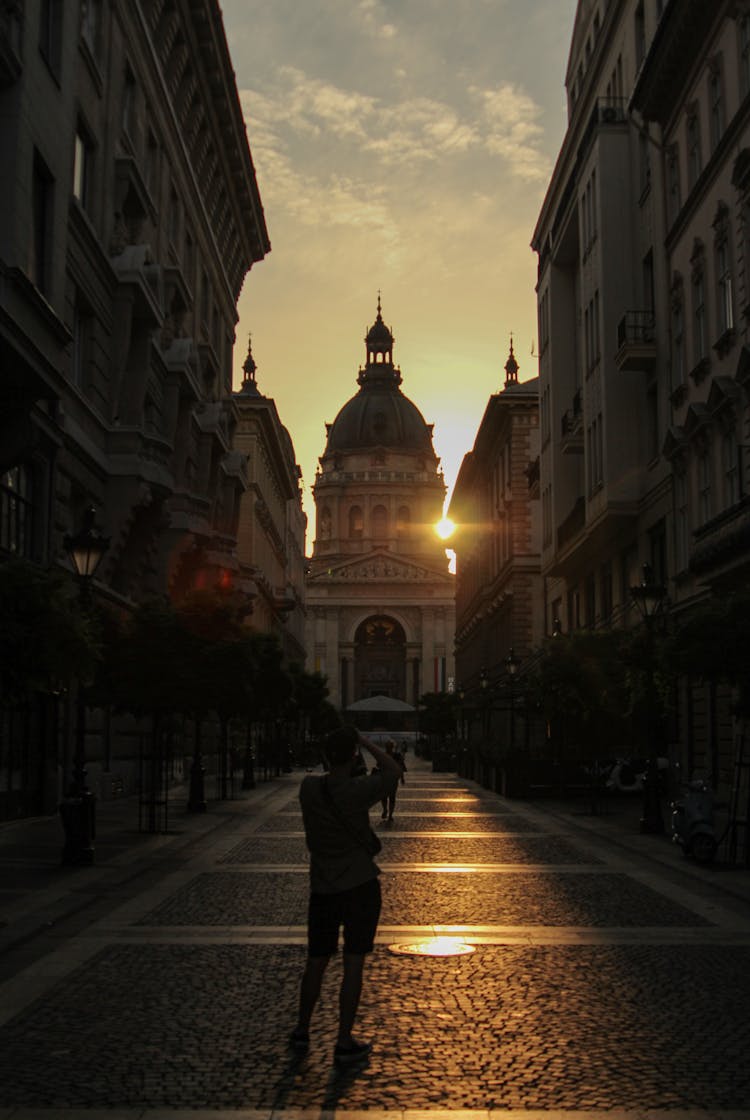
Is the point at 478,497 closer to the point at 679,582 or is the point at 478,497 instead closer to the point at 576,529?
the point at 576,529

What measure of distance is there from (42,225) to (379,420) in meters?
157

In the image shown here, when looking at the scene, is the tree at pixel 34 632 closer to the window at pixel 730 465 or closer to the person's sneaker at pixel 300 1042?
the person's sneaker at pixel 300 1042

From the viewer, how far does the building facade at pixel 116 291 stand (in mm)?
20812

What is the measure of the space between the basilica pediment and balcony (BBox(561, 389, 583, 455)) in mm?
107229

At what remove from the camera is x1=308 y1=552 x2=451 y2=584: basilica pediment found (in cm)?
15412

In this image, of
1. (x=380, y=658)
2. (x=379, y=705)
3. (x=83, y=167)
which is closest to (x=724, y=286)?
(x=83, y=167)

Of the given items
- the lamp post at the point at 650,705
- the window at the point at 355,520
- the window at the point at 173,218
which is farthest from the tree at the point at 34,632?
the window at the point at 355,520

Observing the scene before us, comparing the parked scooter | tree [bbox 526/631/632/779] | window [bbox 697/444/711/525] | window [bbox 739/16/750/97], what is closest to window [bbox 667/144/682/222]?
window [bbox 739/16/750/97]

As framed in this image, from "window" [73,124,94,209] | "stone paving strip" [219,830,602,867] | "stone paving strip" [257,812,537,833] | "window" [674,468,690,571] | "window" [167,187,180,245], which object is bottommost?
"stone paving strip" [257,812,537,833]

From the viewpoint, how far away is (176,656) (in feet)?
83.5

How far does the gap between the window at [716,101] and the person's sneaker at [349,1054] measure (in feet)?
82.3

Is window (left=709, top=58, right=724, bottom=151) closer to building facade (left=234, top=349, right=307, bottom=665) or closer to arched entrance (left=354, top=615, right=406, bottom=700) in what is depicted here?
building facade (left=234, top=349, right=307, bottom=665)

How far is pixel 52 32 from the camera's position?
23.5 m

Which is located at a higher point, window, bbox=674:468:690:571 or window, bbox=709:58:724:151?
window, bbox=709:58:724:151
